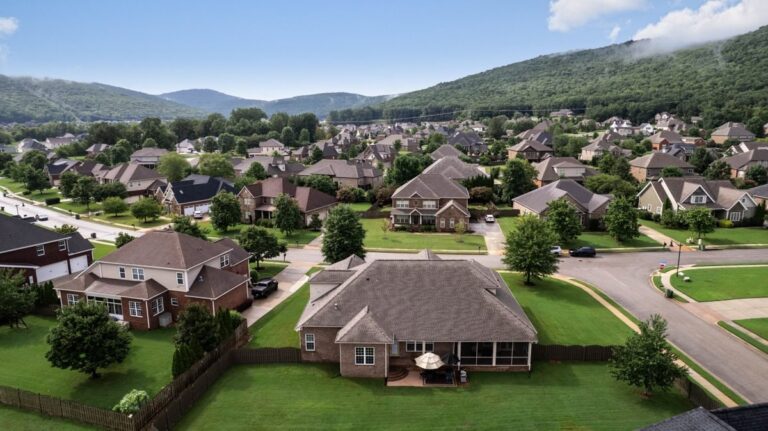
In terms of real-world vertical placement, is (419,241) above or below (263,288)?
below

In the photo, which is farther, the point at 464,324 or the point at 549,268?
the point at 549,268

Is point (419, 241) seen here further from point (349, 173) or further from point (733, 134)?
point (733, 134)

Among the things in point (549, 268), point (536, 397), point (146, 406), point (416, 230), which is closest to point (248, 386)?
point (146, 406)

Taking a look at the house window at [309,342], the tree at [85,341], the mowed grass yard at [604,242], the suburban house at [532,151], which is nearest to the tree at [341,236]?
the house window at [309,342]

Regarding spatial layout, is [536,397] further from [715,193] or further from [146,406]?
→ [715,193]

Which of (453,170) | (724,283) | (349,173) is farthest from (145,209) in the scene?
(724,283)

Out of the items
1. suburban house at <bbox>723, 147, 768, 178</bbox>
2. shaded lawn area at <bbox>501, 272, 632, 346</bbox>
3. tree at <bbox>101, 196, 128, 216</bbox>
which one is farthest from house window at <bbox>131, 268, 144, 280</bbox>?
suburban house at <bbox>723, 147, 768, 178</bbox>
